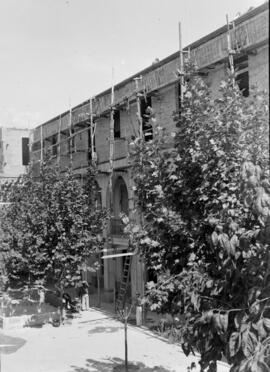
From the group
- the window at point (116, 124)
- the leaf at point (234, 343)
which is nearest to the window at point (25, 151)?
the window at point (116, 124)

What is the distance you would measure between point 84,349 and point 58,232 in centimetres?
405

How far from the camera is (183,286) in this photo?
5.35 meters

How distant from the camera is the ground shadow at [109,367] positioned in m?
11.5

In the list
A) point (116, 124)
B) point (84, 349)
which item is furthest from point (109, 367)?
point (116, 124)

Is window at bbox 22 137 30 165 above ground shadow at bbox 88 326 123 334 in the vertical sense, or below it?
above

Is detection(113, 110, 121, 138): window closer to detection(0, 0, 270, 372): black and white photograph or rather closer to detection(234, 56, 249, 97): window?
detection(0, 0, 270, 372): black and white photograph

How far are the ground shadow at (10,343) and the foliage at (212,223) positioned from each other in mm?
8205

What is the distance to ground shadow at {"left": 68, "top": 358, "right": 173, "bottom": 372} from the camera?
1148cm

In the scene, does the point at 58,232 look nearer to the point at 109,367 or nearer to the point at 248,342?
the point at 109,367

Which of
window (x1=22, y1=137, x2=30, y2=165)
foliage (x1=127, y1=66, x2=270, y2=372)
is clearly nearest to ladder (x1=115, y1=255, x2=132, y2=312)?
foliage (x1=127, y1=66, x2=270, y2=372)

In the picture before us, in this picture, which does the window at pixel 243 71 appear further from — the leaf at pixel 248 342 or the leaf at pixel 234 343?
the leaf at pixel 248 342

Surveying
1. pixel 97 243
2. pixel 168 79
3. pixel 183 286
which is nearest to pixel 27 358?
pixel 97 243

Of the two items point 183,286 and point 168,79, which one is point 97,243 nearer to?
point 168,79

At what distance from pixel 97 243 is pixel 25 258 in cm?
244
